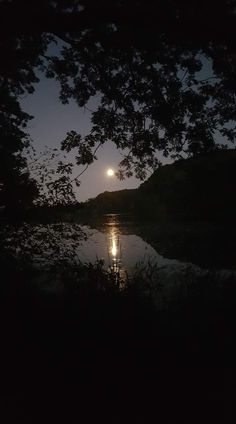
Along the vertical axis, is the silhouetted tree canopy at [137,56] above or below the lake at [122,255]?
above

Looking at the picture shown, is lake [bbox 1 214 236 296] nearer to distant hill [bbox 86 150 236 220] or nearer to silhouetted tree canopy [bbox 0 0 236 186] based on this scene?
silhouetted tree canopy [bbox 0 0 236 186]

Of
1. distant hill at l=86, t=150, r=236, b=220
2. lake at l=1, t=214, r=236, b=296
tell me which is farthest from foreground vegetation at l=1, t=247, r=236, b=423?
distant hill at l=86, t=150, r=236, b=220

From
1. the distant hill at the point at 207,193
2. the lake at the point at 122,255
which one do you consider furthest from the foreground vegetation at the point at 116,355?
the distant hill at the point at 207,193

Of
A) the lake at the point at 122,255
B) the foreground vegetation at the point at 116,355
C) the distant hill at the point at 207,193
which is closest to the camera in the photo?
the foreground vegetation at the point at 116,355

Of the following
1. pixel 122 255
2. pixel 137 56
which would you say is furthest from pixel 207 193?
pixel 137 56

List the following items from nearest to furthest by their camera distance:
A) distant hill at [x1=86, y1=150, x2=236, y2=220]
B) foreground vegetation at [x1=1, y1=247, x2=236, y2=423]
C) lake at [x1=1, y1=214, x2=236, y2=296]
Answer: foreground vegetation at [x1=1, y1=247, x2=236, y2=423] → lake at [x1=1, y1=214, x2=236, y2=296] → distant hill at [x1=86, y1=150, x2=236, y2=220]

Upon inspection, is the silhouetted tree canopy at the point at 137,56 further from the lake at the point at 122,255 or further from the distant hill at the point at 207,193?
the distant hill at the point at 207,193

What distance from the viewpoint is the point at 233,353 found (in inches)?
247

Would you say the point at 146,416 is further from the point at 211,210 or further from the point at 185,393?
the point at 211,210

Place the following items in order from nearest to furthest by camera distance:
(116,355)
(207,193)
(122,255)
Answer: (116,355) < (122,255) < (207,193)

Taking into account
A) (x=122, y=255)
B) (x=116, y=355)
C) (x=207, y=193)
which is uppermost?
(x=207, y=193)

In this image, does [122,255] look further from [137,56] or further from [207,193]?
[207,193]

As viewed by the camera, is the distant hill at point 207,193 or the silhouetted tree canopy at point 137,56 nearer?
the silhouetted tree canopy at point 137,56

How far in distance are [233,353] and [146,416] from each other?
2181 mm
